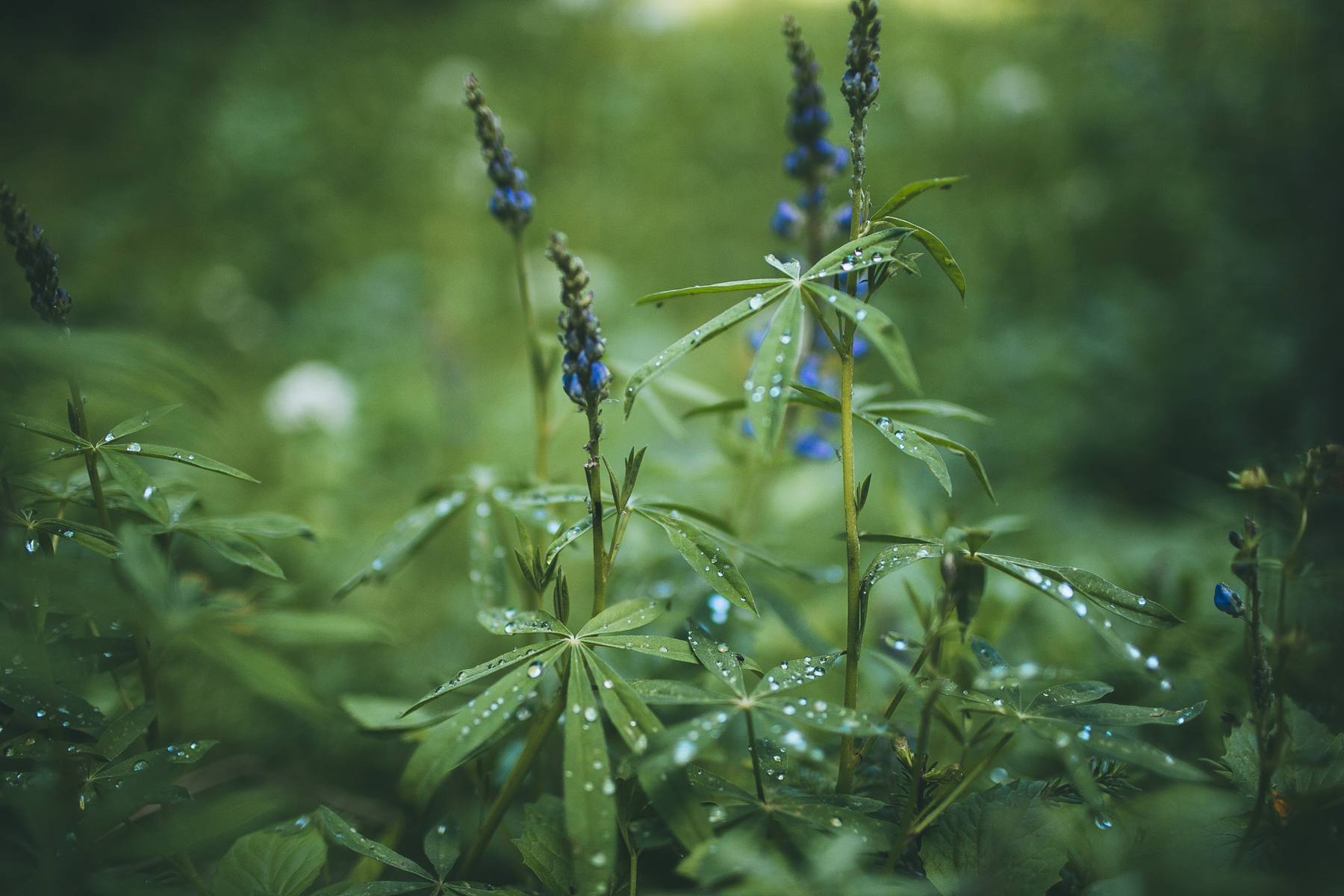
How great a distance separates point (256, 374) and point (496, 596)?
3385 millimetres

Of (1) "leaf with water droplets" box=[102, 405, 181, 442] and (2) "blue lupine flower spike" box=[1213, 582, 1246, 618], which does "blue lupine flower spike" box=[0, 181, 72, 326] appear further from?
(2) "blue lupine flower spike" box=[1213, 582, 1246, 618]

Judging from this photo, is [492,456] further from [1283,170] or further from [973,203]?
[1283,170]

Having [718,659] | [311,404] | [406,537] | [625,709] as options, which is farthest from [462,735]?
[311,404]

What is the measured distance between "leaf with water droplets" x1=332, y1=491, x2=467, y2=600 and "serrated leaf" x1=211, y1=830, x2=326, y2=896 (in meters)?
0.40

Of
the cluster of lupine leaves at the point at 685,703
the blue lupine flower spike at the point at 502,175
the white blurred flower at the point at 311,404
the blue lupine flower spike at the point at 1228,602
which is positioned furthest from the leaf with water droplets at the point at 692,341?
the white blurred flower at the point at 311,404

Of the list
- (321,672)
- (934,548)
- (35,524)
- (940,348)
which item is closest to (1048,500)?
(940,348)

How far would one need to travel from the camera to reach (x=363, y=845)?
100cm

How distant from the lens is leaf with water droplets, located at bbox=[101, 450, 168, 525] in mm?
1036

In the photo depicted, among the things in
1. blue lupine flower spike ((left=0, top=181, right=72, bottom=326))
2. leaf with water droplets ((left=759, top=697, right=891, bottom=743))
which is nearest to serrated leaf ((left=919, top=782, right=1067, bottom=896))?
leaf with water droplets ((left=759, top=697, right=891, bottom=743))

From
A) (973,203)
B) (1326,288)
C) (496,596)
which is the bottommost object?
(496,596)

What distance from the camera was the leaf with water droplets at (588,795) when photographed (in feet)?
2.57

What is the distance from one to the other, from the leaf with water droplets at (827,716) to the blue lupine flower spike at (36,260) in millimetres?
1204

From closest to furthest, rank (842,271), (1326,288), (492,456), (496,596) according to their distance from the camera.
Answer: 1. (842,271)
2. (496,596)
3. (1326,288)
4. (492,456)

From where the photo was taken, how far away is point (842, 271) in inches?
36.6
